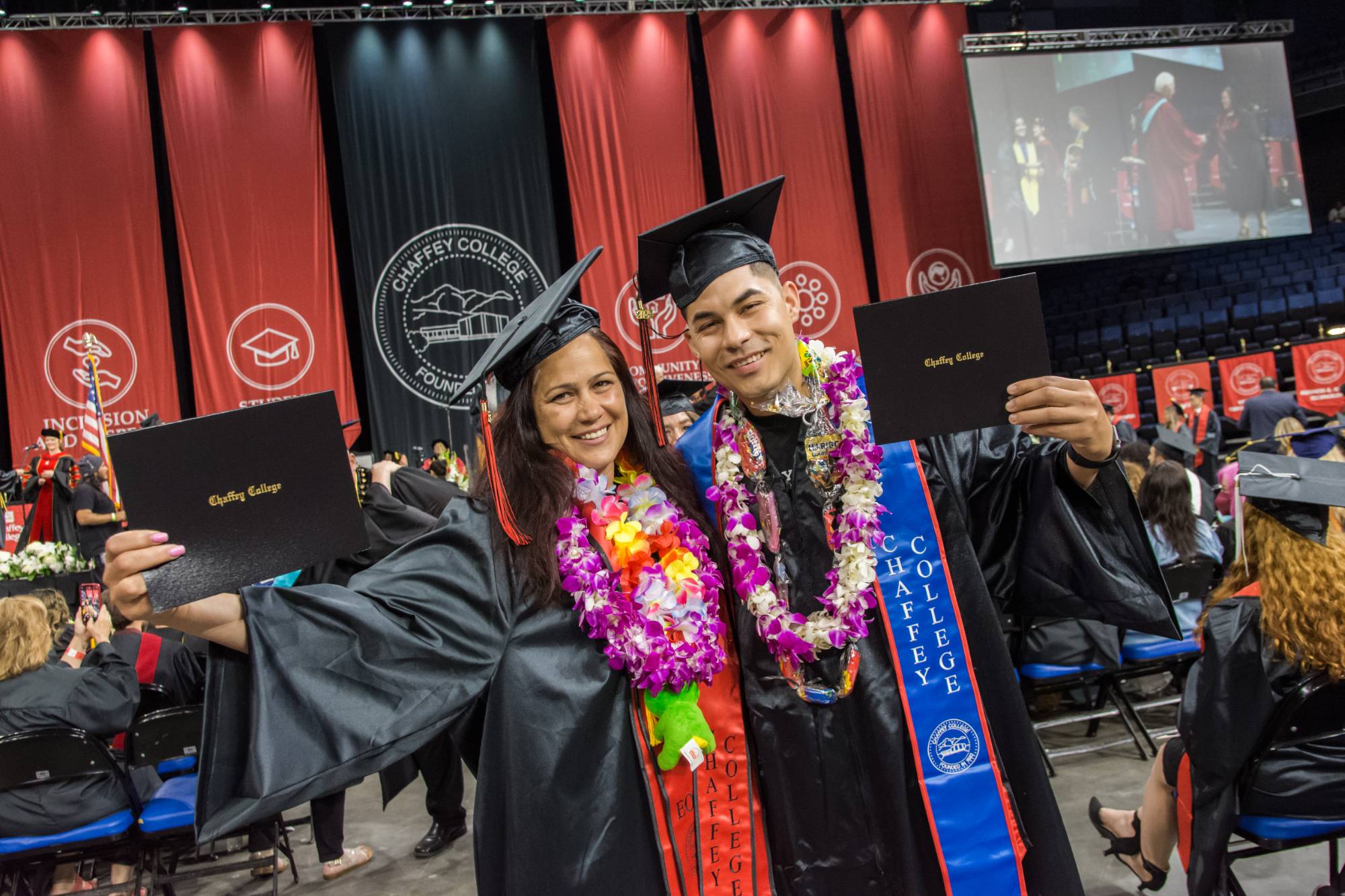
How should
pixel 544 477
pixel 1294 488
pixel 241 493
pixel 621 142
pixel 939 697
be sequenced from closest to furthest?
pixel 241 493
pixel 939 697
pixel 544 477
pixel 1294 488
pixel 621 142

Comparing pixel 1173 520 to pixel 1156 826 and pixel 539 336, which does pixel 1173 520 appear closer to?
pixel 1156 826

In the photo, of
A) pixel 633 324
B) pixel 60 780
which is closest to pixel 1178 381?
pixel 633 324

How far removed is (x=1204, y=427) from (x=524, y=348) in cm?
1061

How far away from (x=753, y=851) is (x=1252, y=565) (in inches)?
64.7

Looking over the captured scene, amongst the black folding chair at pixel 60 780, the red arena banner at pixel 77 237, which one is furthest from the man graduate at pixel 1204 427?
the red arena banner at pixel 77 237

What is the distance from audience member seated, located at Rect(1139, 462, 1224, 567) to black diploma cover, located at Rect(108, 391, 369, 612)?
419 cm

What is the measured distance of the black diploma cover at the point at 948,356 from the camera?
5.01ft

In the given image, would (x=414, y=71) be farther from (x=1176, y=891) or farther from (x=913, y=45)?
(x=1176, y=891)

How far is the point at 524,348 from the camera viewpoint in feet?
6.15

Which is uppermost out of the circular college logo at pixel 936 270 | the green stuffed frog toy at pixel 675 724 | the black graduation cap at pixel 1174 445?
the circular college logo at pixel 936 270

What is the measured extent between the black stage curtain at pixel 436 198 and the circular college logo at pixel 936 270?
A: 466 centimetres

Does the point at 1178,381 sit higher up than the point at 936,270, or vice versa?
the point at 936,270

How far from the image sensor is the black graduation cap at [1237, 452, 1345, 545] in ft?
7.86

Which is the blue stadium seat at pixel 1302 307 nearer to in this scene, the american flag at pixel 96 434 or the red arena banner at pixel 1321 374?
the red arena banner at pixel 1321 374
